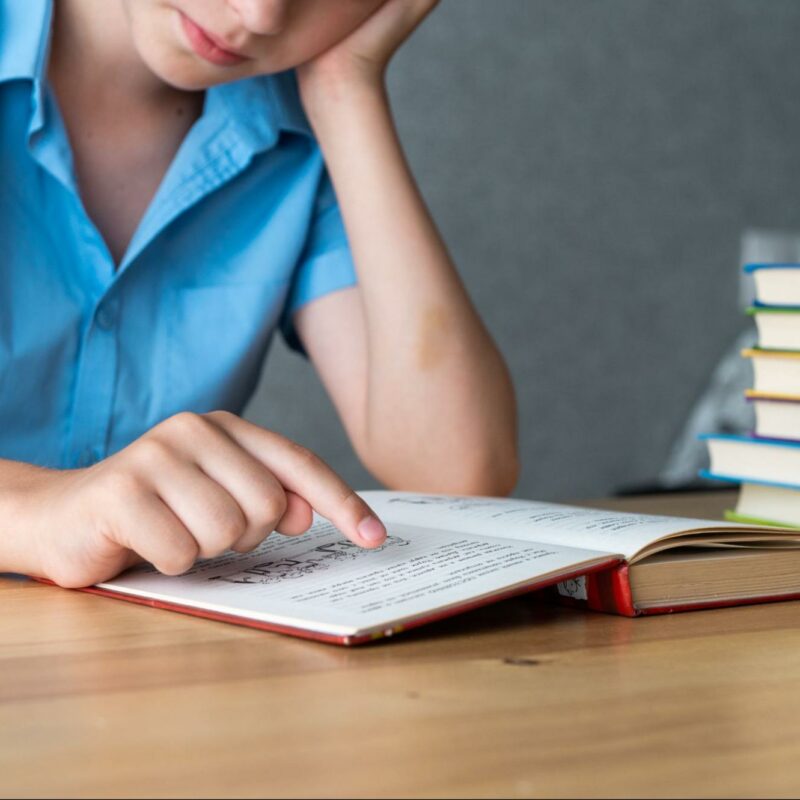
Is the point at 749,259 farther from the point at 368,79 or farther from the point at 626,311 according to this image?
the point at 368,79

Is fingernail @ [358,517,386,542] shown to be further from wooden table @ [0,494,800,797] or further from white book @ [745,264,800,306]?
white book @ [745,264,800,306]

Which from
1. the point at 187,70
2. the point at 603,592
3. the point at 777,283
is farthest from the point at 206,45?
the point at 603,592

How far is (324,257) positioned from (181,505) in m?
0.72

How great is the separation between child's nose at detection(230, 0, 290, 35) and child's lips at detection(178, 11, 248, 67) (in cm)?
5

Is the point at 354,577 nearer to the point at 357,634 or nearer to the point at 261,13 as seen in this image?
the point at 357,634

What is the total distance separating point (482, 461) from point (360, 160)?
Result: 0.32 m

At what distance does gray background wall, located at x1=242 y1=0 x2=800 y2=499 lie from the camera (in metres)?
2.77

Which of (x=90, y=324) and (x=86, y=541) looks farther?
(x=90, y=324)

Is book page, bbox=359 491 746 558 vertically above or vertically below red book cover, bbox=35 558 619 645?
above

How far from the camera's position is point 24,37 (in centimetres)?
105

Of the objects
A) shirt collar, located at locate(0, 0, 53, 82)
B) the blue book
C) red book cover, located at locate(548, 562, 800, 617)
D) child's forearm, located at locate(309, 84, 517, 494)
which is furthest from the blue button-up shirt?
red book cover, located at locate(548, 562, 800, 617)

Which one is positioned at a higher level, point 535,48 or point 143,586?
point 535,48

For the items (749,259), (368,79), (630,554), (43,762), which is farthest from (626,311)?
(43,762)

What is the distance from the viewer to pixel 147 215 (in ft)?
3.65
